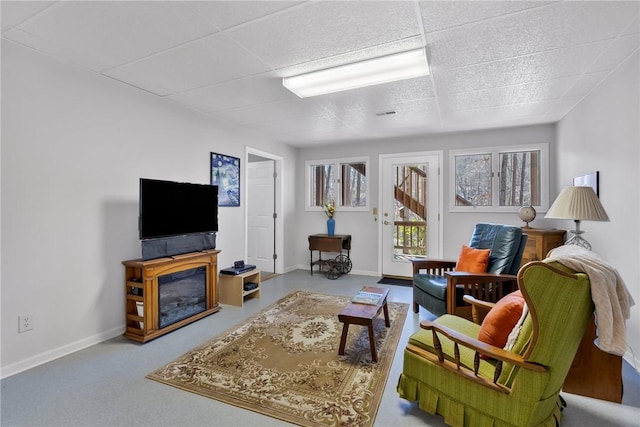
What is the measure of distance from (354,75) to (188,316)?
2818 millimetres

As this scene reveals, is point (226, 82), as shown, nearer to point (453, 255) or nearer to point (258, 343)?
point (258, 343)

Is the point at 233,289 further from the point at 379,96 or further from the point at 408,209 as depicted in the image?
the point at 408,209

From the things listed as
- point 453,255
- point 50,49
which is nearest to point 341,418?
point 50,49

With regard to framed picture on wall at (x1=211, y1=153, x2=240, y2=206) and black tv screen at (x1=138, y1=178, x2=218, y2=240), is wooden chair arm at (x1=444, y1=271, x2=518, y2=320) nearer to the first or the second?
black tv screen at (x1=138, y1=178, x2=218, y2=240)

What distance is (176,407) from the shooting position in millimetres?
1737

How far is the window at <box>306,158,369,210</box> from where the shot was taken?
5.21m

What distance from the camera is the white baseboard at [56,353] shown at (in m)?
2.05

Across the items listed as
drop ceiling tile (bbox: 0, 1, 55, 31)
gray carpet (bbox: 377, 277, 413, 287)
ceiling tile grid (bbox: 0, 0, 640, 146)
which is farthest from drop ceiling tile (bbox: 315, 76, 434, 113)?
gray carpet (bbox: 377, 277, 413, 287)

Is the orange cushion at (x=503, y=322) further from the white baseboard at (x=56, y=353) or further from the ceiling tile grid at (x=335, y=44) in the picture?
the white baseboard at (x=56, y=353)

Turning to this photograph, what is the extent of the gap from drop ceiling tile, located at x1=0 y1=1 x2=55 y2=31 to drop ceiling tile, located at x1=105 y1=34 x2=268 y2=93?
644mm

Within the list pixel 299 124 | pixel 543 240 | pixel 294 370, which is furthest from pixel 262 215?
pixel 543 240

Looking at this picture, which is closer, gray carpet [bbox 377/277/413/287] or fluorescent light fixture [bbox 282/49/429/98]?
fluorescent light fixture [bbox 282/49/429/98]

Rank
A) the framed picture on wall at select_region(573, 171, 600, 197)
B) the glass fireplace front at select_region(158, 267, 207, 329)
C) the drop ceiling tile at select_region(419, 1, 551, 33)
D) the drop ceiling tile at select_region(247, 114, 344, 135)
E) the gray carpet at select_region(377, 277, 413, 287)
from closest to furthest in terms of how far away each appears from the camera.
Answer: the drop ceiling tile at select_region(419, 1, 551, 33) < the framed picture on wall at select_region(573, 171, 600, 197) < the glass fireplace front at select_region(158, 267, 207, 329) < the drop ceiling tile at select_region(247, 114, 344, 135) < the gray carpet at select_region(377, 277, 413, 287)

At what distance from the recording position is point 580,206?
217 cm
